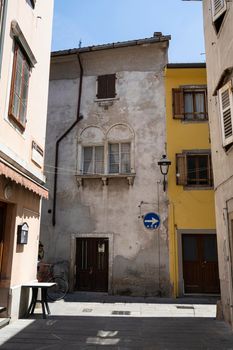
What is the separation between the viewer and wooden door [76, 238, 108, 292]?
13539mm

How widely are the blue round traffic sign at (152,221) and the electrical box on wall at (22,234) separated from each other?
6.14 metres

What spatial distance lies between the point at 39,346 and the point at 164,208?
844 centimetres

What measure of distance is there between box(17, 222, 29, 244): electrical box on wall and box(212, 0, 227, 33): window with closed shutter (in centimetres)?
719

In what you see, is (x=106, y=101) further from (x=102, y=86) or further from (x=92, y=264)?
(x=92, y=264)

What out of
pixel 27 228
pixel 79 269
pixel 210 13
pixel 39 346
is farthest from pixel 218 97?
pixel 79 269

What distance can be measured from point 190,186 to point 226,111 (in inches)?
236

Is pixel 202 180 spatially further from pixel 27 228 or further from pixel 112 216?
pixel 27 228

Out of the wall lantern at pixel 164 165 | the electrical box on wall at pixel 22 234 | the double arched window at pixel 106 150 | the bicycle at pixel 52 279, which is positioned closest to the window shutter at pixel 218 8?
the wall lantern at pixel 164 165

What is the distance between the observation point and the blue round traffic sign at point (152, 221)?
532 inches

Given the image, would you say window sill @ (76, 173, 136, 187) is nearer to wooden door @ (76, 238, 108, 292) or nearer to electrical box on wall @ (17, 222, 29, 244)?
wooden door @ (76, 238, 108, 292)

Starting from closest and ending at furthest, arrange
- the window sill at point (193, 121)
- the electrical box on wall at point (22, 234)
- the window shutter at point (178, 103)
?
1. the electrical box on wall at point (22, 234)
2. the window sill at point (193, 121)
3. the window shutter at point (178, 103)

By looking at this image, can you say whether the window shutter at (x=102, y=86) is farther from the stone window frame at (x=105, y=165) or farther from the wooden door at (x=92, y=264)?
the wooden door at (x=92, y=264)

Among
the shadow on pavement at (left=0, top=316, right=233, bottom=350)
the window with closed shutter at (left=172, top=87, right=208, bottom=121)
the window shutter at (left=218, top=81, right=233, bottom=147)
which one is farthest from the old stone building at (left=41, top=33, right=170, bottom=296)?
the window shutter at (left=218, top=81, right=233, bottom=147)

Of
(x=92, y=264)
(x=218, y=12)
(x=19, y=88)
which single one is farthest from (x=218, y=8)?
(x=92, y=264)
